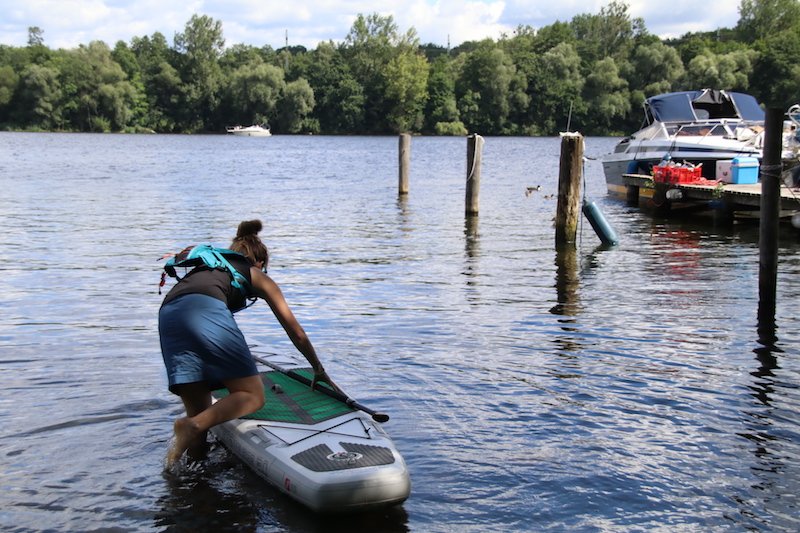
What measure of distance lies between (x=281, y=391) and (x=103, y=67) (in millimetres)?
93194

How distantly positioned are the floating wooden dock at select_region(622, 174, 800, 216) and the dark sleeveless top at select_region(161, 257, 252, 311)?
14.4 m

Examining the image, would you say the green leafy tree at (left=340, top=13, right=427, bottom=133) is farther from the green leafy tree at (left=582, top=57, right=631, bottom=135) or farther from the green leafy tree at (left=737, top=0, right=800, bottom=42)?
the green leafy tree at (left=737, top=0, right=800, bottom=42)

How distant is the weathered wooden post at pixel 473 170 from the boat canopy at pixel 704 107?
8.06 meters

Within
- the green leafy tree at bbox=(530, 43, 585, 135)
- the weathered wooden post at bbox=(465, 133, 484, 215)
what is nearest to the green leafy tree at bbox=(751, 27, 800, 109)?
the green leafy tree at bbox=(530, 43, 585, 135)

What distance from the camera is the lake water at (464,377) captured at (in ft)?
18.3

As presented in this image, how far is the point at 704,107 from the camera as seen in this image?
27.5m

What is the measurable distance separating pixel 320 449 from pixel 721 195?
53.3 feet

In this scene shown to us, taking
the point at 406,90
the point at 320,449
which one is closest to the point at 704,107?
the point at 320,449

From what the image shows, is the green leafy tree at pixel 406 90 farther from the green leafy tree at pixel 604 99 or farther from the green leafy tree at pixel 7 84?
the green leafy tree at pixel 7 84

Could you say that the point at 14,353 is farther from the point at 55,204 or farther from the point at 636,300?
the point at 55,204

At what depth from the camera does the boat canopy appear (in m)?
26.7

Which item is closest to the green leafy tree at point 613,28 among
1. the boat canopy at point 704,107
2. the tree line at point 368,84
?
the tree line at point 368,84

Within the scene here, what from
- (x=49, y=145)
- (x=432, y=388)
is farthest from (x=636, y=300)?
(x=49, y=145)

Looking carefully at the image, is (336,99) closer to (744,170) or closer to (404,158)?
(404,158)
